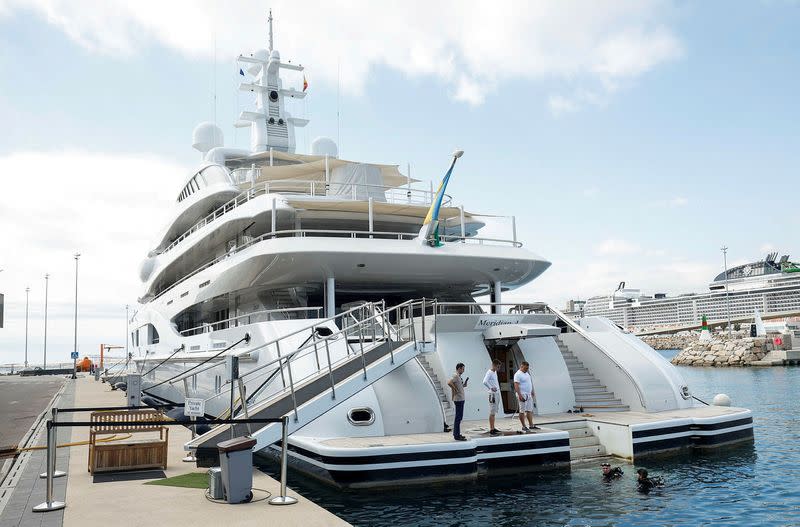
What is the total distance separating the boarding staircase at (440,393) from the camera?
13.1 m

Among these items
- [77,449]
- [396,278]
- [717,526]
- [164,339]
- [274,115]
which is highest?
[274,115]

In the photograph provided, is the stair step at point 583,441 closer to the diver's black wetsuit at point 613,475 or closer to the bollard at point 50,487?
the diver's black wetsuit at point 613,475

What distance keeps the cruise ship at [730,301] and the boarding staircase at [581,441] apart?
135042 millimetres

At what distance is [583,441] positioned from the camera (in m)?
13.1

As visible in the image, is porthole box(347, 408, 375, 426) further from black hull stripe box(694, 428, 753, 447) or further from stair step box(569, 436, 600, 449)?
black hull stripe box(694, 428, 753, 447)

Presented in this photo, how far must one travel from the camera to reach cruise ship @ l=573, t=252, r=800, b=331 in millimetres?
149125

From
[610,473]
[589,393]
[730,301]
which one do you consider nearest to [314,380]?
[610,473]

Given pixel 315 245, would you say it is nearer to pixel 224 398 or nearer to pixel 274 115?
pixel 224 398

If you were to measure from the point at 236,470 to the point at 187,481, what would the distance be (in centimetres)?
172

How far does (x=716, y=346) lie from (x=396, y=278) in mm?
66845

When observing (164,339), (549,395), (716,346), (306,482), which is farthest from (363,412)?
(716,346)

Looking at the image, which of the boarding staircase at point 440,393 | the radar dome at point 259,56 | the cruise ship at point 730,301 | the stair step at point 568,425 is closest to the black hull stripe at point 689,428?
the stair step at point 568,425

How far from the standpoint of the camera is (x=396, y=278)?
18.8 metres

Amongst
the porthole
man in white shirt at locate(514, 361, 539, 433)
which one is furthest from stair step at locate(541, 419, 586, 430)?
the porthole
